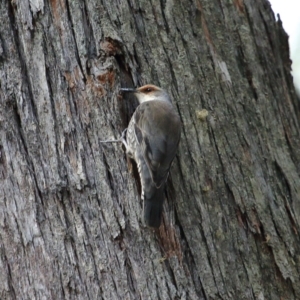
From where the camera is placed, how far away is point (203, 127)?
396 centimetres

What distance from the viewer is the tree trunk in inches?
141

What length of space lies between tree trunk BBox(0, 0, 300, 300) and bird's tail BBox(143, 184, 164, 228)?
80mm

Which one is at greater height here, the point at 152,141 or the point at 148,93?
the point at 148,93

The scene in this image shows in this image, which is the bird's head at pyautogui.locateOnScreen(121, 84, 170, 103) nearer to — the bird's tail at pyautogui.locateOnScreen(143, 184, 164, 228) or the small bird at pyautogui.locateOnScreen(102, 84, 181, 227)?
the small bird at pyautogui.locateOnScreen(102, 84, 181, 227)

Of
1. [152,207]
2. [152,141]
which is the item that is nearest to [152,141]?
[152,141]

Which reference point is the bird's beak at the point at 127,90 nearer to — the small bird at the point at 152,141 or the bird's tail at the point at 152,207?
the small bird at the point at 152,141

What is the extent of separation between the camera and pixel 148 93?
4.13 metres

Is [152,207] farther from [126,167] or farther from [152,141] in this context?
[152,141]

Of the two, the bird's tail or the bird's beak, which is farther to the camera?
the bird's beak

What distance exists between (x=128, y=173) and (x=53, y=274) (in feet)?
2.27

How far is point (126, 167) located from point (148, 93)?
1.96 ft

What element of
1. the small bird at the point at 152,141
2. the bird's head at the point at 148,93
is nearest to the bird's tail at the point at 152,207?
the small bird at the point at 152,141

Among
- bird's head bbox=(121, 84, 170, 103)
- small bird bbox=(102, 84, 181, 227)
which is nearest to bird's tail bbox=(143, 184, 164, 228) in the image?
small bird bbox=(102, 84, 181, 227)

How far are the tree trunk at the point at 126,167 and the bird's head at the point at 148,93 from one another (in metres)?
0.05
